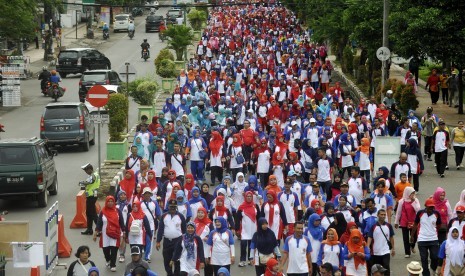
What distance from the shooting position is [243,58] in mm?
48375

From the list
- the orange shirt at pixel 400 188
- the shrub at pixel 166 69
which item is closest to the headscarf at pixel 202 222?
the orange shirt at pixel 400 188

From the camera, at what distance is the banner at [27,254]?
1811cm

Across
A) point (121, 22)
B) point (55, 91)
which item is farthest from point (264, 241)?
point (121, 22)

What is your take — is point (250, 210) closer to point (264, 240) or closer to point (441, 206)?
point (264, 240)

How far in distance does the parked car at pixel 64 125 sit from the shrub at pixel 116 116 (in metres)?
1.51

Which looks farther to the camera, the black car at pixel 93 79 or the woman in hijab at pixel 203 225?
the black car at pixel 93 79

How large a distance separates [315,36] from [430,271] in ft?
104

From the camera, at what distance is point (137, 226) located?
18.8m

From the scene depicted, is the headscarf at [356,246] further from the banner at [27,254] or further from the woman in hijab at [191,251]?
the banner at [27,254]

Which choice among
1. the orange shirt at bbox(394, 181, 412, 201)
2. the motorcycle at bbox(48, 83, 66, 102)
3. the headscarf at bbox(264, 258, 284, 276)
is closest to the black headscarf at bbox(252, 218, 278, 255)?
the headscarf at bbox(264, 258, 284, 276)

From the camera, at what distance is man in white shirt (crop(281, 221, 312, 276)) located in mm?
16812

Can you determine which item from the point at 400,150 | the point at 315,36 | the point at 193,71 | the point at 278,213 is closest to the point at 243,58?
the point at 315,36

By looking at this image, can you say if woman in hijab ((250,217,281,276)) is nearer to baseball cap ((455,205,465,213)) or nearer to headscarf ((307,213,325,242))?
headscarf ((307,213,325,242))

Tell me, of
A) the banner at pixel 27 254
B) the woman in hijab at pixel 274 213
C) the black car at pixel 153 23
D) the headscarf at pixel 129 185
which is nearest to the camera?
the banner at pixel 27 254
